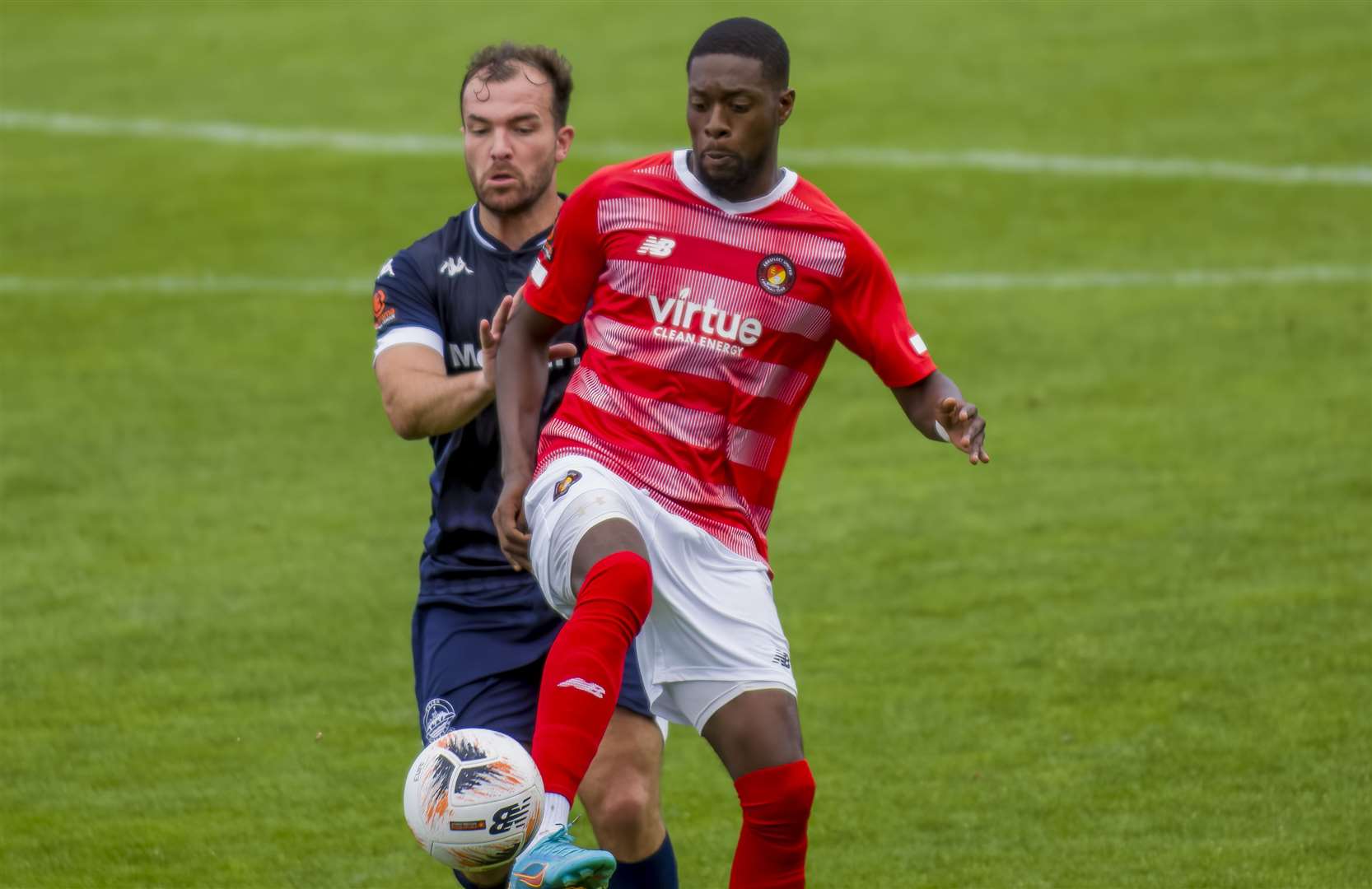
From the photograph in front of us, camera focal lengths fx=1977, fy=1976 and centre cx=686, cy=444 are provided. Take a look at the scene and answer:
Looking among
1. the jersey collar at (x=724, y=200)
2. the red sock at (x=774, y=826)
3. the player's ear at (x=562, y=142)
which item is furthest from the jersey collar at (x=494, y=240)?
the red sock at (x=774, y=826)

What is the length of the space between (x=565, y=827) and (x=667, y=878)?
1283mm

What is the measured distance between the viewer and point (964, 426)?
5.11 m

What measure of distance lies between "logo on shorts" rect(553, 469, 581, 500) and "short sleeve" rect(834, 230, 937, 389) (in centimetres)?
81

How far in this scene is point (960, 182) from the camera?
19875 millimetres

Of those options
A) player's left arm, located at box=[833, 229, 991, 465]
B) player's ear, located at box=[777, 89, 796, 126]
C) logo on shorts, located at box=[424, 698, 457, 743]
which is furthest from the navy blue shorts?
player's ear, located at box=[777, 89, 796, 126]

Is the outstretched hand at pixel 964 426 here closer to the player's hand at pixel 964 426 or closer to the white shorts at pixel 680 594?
the player's hand at pixel 964 426

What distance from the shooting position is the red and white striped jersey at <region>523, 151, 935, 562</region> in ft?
17.2

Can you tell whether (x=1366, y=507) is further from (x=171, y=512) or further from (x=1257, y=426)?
(x=171, y=512)

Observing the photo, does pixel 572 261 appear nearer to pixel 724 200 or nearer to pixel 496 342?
pixel 496 342

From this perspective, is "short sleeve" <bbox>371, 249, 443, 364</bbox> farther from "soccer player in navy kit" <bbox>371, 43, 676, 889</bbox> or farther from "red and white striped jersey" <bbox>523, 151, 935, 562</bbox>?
"red and white striped jersey" <bbox>523, 151, 935, 562</bbox>

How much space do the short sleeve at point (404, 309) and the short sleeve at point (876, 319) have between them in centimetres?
134

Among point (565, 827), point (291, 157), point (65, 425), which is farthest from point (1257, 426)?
point (291, 157)

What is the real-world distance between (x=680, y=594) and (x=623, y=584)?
378mm

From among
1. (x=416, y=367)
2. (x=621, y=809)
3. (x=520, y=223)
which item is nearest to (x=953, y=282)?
(x=520, y=223)
